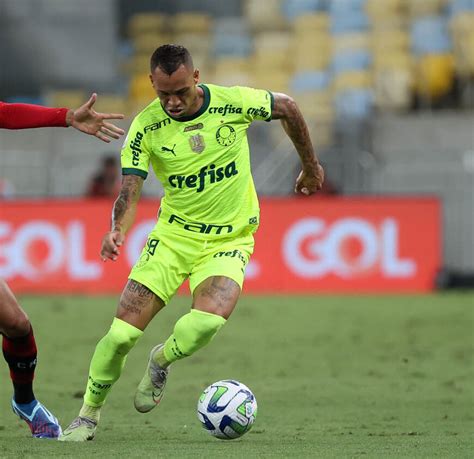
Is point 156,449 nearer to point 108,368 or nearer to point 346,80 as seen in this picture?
point 108,368

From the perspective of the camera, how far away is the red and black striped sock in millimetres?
7543

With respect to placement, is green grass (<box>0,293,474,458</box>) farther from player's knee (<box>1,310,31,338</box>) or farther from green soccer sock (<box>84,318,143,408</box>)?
player's knee (<box>1,310,31,338</box>)

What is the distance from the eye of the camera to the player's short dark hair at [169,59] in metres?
7.42

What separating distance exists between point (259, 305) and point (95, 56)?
318 inches

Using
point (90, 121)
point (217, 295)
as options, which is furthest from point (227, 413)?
point (90, 121)

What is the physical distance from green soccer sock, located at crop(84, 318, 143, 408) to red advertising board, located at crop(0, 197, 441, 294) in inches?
435

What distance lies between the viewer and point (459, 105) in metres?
23.1

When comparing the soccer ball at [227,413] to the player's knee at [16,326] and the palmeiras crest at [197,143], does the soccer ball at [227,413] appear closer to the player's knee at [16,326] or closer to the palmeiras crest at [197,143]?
the player's knee at [16,326]

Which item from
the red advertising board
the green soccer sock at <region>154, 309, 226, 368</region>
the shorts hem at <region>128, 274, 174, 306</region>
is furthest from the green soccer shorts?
the red advertising board

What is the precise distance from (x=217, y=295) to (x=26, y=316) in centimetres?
114

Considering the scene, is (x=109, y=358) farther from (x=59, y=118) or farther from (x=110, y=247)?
(x=59, y=118)

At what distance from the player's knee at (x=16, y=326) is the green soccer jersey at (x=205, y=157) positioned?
1.07 m

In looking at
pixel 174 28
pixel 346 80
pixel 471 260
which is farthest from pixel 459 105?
pixel 174 28

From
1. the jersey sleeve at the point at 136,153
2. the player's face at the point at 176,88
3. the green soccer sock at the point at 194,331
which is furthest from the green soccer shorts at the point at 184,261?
the player's face at the point at 176,88
